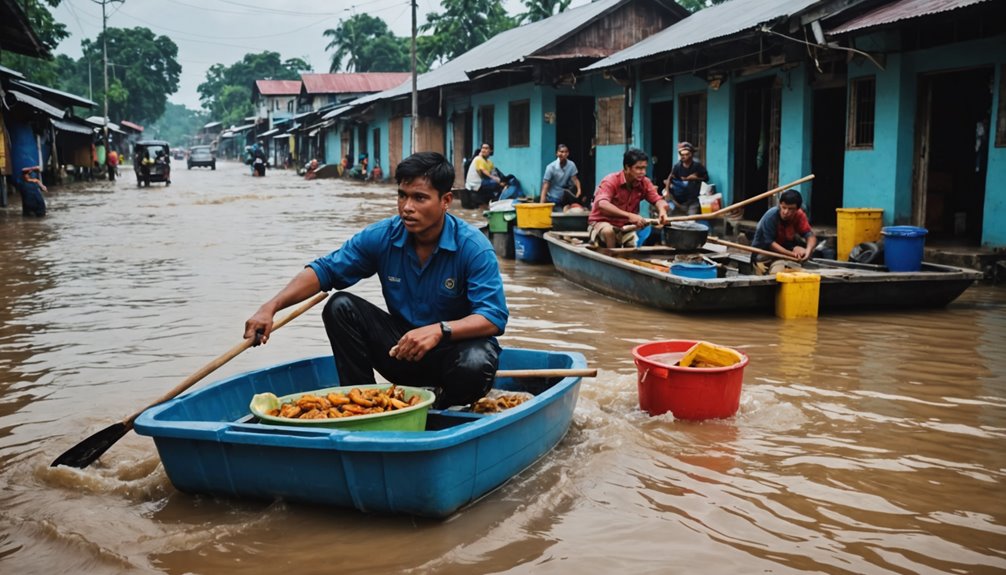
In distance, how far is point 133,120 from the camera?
240 ft

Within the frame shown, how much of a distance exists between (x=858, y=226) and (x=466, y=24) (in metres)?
40.1

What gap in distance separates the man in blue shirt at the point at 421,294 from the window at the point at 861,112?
892 cm

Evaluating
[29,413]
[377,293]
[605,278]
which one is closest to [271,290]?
[377,293]

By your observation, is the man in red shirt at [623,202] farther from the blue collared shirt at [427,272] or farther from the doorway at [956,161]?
the blue collared shirt at [427,272]

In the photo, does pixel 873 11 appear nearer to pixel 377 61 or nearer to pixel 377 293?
pixel 377 293

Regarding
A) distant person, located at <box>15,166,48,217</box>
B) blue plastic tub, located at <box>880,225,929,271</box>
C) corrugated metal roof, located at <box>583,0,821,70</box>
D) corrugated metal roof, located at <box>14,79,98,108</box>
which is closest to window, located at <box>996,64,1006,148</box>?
blue plastic tub, located at <box>880,225,929,271</box>

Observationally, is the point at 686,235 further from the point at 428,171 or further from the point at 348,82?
the point at 348,82

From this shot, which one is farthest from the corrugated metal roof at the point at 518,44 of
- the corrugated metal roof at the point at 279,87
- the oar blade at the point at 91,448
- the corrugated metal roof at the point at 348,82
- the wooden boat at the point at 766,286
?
the corrugated metal roof at the point at 279,87

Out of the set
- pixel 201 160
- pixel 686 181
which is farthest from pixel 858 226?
pixel 201 160

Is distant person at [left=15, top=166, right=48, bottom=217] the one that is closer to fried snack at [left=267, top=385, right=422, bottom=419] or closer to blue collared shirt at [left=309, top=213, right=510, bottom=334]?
blue collared shirt at [left=309, top=213, right=510, bottom=334]

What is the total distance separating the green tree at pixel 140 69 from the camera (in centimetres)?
7069

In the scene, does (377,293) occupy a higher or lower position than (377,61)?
lower

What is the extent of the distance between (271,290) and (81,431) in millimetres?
4921

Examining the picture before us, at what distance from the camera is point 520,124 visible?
21828mm
